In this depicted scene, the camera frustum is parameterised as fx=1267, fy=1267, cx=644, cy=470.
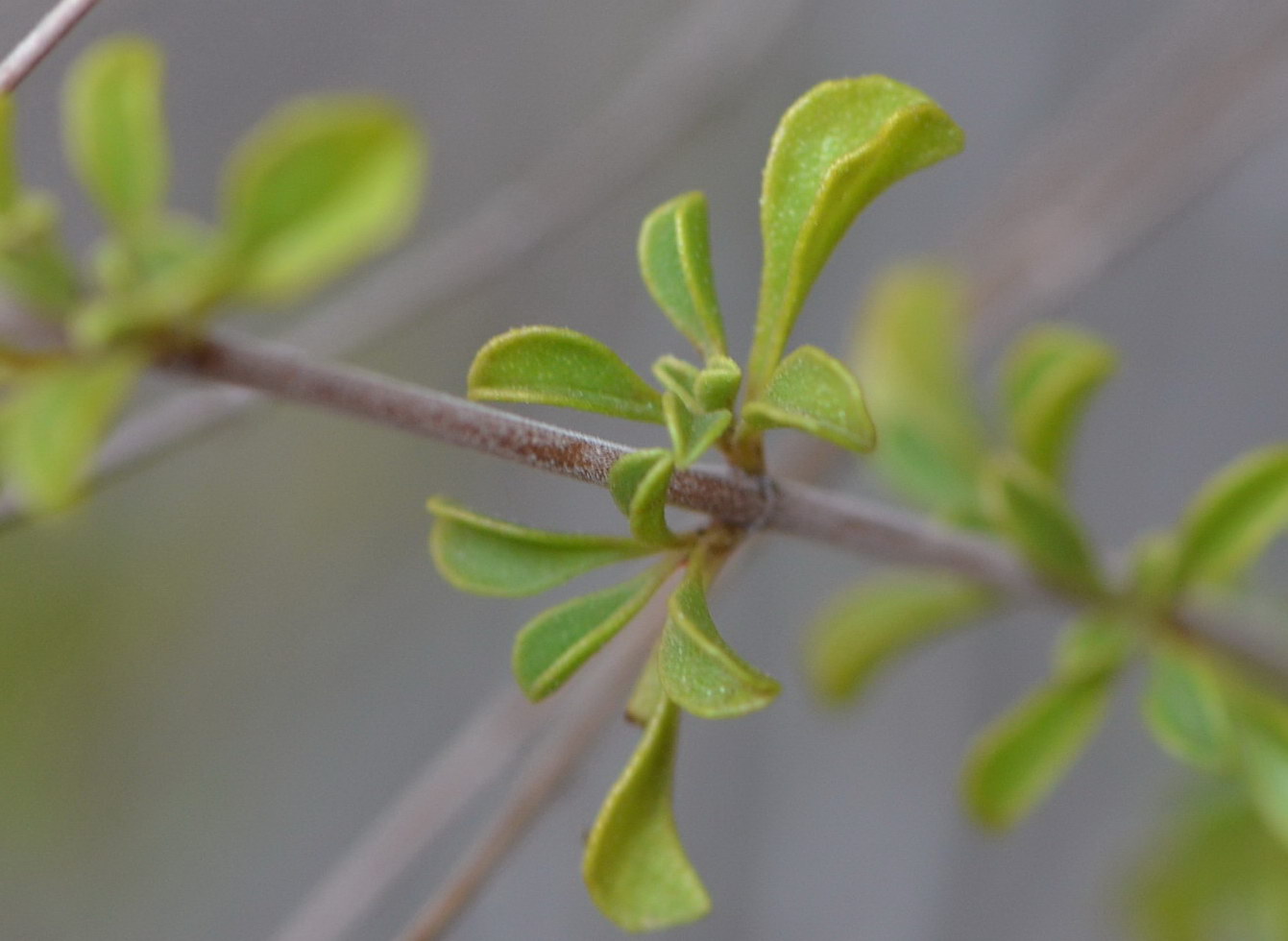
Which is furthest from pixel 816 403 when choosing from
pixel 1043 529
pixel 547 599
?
pixel 547 599

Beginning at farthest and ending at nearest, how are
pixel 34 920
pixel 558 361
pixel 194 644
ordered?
pixel 194 644 < pixel 34 920 < pixel 558 361

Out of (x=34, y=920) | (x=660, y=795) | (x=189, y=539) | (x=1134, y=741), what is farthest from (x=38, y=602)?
(x=1134, y=741)

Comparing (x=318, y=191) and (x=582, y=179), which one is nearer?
(x=318, y=191)

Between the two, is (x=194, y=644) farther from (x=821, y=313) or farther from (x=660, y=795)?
(x=660, y=795)

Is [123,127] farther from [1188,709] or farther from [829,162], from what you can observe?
[1188,709]

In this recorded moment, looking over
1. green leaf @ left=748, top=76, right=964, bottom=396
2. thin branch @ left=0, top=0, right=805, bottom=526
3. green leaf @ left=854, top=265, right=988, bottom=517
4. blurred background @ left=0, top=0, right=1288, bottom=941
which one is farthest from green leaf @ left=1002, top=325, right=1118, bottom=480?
blurred background @ left=0, top=0, right=1288, bottom=941

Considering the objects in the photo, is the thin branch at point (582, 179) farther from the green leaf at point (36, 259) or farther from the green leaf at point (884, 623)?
the green leaf at point (884, 623)

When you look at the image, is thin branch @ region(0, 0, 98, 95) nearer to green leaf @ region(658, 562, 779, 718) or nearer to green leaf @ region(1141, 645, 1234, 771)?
green leaf @ region(658, 562, 779, 718)
